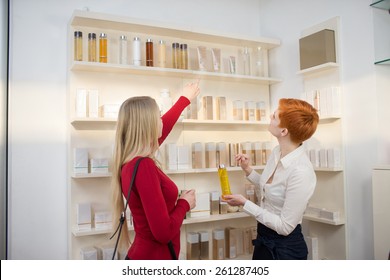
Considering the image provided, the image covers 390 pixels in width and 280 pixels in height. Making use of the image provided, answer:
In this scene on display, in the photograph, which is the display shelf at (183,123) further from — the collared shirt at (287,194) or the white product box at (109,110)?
the collared shirt at (287,194)

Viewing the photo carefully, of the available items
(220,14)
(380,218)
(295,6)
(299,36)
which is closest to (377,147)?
(380,218)

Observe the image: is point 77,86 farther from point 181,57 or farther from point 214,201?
point 214,201

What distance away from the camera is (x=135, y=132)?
1293mm

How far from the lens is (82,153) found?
1943 mm

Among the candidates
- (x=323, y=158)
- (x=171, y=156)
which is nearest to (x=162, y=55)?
(x=171, y=156)

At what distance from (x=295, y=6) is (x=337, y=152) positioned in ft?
3.30

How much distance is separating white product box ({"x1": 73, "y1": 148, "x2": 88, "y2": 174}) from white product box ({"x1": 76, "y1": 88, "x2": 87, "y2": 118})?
0.60 ft

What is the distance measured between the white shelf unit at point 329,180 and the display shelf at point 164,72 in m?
0.33

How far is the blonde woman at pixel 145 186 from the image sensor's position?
47.4 inches

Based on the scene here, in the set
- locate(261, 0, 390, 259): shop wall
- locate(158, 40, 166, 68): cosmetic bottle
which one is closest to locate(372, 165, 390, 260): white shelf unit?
locate(261, 0, 390, 259): shop wall

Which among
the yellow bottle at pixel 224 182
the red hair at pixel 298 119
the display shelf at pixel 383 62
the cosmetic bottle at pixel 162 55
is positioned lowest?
the yellow bottle at pixel 224 182

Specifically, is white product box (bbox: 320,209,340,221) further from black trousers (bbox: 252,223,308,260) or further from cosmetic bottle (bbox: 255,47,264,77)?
cosmetic bottle (bbox: 255,47,264,77)

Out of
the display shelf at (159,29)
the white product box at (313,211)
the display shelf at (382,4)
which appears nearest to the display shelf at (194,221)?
the white product box at (313,211)

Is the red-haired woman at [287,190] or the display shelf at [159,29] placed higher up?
the display shelf at [159,29]
